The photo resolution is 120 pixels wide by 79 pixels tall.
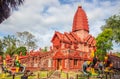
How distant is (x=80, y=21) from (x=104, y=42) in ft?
47.1

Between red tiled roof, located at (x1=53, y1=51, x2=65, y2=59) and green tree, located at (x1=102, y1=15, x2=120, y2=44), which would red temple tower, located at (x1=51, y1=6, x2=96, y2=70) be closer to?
red tiled roof, located at (x1=53, y1=51, x2=65, y2=59)

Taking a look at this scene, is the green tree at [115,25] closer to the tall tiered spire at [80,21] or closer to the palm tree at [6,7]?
the tall tiered spire at [80,21]

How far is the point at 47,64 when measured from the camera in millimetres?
43906

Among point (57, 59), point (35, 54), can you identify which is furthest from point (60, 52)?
point (35, 54)

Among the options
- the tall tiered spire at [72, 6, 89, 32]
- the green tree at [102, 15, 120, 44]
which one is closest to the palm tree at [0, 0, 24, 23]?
the green tree at [102, 15, 120, 44]

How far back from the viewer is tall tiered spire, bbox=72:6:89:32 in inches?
2154

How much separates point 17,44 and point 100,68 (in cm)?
4629

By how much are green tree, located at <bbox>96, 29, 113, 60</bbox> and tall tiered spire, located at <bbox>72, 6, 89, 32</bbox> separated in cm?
1261

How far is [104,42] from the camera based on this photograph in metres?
41.9

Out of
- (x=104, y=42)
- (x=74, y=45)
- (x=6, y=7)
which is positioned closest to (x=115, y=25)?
(x=104, y=42)

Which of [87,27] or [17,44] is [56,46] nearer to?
[87,27]

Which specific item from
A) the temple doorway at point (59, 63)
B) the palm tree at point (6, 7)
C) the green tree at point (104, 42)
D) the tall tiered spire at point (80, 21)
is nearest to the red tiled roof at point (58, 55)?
the temple doorway at point (59, 63)

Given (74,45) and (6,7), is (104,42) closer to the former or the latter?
(74,45)

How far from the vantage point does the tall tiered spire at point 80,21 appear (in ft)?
179
